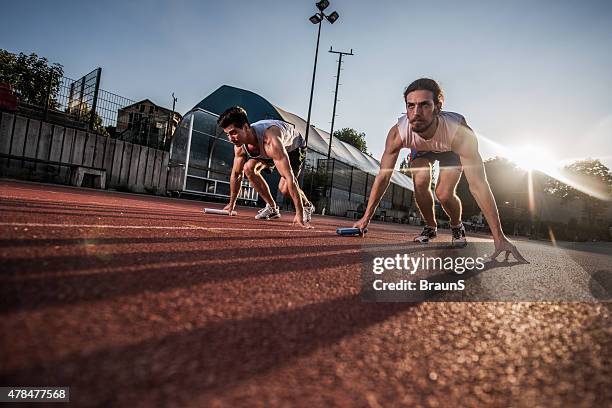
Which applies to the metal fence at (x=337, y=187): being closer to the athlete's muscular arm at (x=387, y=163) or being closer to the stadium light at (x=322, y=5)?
the stadium light at (x=322, y=5)

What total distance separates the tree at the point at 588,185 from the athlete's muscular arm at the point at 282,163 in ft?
122

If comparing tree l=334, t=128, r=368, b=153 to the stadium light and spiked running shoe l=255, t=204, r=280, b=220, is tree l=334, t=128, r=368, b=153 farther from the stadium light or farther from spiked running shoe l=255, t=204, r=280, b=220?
spiked running shoe l=255, t=204, r=280, b=220

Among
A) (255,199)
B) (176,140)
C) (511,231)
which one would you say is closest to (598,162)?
(511,231)

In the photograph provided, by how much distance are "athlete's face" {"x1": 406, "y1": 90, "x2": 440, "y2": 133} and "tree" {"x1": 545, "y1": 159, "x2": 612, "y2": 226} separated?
37.3 m

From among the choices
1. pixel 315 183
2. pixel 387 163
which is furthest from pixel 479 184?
pixel 315 183

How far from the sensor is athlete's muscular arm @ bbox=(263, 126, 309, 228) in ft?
12.2

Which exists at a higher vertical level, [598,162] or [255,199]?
[598,162]

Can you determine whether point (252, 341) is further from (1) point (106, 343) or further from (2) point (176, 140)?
(2) point (176, 140)

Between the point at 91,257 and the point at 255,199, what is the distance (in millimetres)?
12937

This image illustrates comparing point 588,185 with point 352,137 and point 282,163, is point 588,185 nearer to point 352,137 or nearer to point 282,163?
point 352,137

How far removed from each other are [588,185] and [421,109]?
39792 mm

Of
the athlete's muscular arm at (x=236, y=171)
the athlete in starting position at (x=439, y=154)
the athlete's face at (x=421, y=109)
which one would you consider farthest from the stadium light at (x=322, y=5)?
the athlete's face at (x=421, y=109)

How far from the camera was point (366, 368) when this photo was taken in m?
0.60

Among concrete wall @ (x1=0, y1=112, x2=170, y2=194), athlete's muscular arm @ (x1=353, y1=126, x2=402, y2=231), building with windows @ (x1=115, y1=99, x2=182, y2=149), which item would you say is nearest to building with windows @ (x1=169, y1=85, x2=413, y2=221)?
concrete wall @ (x1=0, y1=112, x2=170, y2=194)
